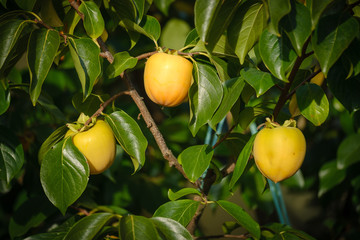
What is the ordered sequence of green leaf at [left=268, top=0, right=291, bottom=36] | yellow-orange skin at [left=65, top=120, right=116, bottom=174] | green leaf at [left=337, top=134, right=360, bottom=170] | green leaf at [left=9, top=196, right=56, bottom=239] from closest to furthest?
green leaf at [left=268, top=0, right=291, bottom=36], yellow-orange skin at [left=65, top=120, right=116, bottom=174], green leaf at [left=9, top=196, right=56, bottom=239], green leaf at [left=337, top=134, right=360, bottom=170]

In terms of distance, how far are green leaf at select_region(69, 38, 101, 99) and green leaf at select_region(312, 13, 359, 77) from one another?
1.21 feet

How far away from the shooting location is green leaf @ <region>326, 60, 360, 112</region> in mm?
747

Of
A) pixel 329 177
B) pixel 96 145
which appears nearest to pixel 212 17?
pixel 96 145

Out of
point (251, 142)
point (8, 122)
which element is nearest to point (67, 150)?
point (251, 142)

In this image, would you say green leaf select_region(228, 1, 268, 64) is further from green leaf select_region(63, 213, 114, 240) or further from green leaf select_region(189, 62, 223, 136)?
green leaf select_region(63, 213, 114, 240)

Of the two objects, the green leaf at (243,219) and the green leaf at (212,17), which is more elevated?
the green leaf at (212,17)

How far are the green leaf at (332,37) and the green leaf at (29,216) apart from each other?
82 centimetres

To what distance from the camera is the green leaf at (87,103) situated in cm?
92

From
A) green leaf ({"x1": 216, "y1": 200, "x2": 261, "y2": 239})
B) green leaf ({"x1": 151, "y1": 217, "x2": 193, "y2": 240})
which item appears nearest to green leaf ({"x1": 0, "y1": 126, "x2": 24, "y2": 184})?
green leaf ({"x1": 151, "y1": 217, "x2": 193, "y2": 240})

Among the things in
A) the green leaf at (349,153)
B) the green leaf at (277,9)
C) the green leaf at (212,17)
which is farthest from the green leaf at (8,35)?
the green leaf at (349,153)

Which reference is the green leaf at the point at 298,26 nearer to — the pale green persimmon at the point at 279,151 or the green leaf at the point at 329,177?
the pale green persimmon at the point at 279,151

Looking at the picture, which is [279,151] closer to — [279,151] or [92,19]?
[279,151]

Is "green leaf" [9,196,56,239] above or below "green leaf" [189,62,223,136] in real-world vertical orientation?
below

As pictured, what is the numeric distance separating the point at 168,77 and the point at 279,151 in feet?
0.78
